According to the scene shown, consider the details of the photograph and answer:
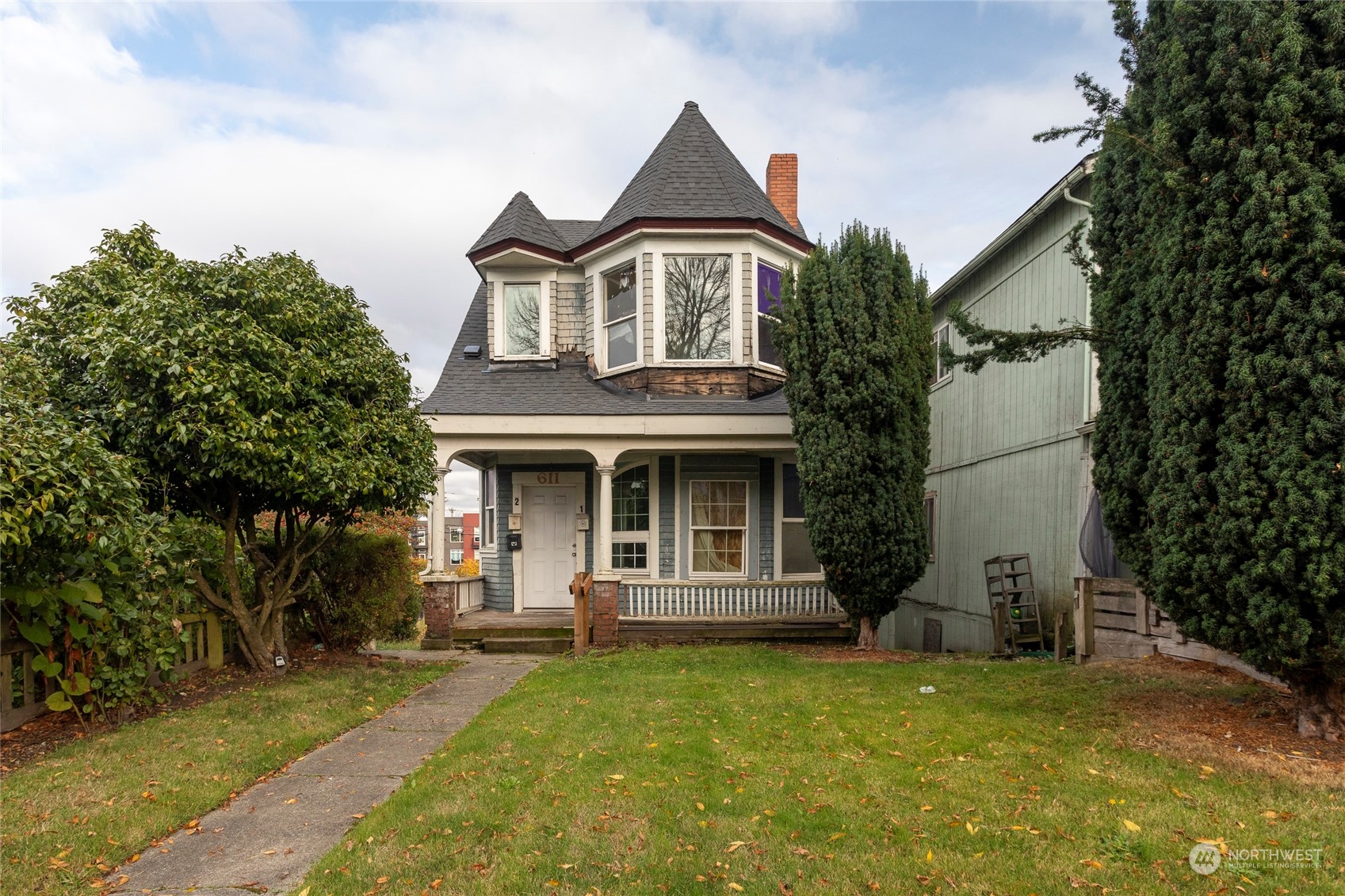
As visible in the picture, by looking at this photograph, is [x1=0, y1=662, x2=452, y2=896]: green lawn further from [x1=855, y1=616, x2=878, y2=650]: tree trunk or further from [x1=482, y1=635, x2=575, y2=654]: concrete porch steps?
[x1=855, y1=616, x2=878, y2=650]: tree trunk

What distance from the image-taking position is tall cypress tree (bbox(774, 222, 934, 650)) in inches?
340

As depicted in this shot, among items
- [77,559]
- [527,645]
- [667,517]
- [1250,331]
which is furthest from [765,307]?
[77,559]

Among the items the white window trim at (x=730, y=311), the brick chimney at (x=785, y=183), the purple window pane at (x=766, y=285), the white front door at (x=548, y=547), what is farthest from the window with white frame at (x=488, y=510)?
the brick chimney at (x=785, y=183)

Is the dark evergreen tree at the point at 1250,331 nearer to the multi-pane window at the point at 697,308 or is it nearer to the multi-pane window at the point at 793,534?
the multi-pane window at the point at 793,534

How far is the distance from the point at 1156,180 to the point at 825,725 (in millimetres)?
4635

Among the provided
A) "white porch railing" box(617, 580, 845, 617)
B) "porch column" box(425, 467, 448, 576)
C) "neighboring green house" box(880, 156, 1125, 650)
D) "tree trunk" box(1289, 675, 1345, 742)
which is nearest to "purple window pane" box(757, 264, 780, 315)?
"neighboring green house" box(880, 156, 1125, 650)

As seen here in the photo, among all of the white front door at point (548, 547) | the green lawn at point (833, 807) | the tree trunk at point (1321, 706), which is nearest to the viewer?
the green lawn at point (833, 807)

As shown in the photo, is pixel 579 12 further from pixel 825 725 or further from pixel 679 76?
pixel 825 725

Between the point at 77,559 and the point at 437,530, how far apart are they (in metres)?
5.46

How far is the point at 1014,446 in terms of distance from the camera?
1115 centimetres

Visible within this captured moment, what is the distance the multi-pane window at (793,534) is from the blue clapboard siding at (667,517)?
69.6 inches

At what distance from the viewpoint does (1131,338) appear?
5625 millimetres

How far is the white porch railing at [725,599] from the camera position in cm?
1052

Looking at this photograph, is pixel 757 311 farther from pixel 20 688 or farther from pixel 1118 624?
pixel 20 688
